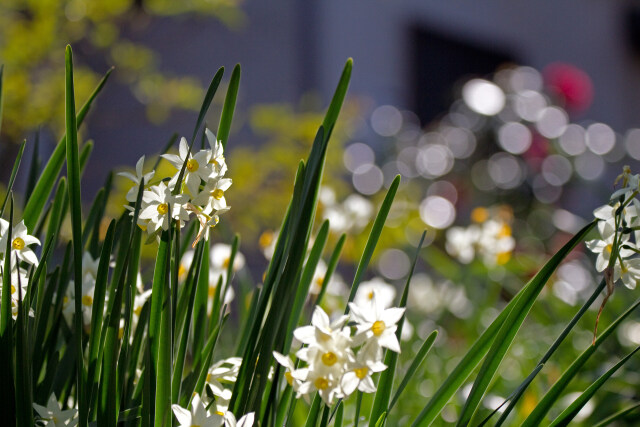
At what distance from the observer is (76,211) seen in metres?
0.58

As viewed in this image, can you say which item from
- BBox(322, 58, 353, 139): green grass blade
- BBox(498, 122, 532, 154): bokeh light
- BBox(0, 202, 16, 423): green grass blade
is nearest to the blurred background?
BBox(498, 122, 532, 154): bokeh light

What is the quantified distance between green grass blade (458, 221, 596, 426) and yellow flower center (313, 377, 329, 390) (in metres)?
0.17

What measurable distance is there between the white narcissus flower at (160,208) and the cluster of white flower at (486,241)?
2.85ft

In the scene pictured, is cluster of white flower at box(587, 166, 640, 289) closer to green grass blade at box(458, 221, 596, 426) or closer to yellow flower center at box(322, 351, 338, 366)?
green grass blade at box(458, 221, 596, 426)

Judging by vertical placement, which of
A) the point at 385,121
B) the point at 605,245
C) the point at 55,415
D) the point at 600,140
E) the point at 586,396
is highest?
the point at 600,140

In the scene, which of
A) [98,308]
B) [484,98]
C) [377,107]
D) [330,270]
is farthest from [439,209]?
[98,308]

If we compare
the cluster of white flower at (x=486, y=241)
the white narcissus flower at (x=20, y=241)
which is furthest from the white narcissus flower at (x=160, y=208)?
the cluster of white flower at (x=486, y=241)

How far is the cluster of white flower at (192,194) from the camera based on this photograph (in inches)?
22.6

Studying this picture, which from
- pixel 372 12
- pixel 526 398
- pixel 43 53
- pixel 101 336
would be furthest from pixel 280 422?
pixel 372 12

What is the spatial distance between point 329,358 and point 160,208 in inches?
7.2

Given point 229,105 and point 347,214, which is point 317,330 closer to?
point 229,105

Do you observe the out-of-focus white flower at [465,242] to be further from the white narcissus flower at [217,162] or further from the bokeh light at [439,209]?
the bokeh light at [439,209]

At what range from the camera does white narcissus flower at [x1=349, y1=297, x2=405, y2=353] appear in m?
0.51

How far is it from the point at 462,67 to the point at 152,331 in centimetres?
551
